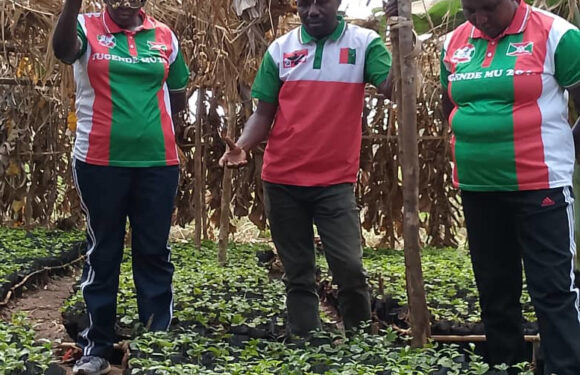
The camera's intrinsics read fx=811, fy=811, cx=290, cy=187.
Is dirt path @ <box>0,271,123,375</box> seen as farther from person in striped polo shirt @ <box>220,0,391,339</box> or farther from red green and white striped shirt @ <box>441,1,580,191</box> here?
red green and white striped shirt @ <box>441,1,580,191</box>

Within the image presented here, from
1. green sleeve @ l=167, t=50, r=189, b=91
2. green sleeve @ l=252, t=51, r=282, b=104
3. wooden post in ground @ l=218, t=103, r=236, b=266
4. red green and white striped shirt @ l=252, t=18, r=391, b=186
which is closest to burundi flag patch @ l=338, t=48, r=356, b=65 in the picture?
red green and white striped shirt @ l=252, t=18, r=391, b=186

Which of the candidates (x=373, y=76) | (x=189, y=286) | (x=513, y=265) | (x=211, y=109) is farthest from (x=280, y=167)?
(x=211, y=109)

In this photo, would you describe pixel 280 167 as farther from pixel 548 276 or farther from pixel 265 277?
pixel 265 277

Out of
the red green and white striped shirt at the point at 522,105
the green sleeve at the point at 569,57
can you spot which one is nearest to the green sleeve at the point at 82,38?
the red green and white striped shirt at the point at 522,105

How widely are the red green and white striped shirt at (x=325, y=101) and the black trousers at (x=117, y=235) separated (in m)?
0.61

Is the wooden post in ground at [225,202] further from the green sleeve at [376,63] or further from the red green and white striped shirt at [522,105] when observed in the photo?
the red green and white striped shirt at [522,105]

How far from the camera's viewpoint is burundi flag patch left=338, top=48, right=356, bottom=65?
12.2 ft

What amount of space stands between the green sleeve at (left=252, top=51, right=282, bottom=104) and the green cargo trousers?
417 millimetres

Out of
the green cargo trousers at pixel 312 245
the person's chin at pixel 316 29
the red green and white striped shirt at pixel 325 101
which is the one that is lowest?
the green cargo trousers at pixel 312 245

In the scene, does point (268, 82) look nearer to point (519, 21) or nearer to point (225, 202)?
point (519, 21)

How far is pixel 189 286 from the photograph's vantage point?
532cm

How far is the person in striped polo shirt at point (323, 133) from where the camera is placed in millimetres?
3713

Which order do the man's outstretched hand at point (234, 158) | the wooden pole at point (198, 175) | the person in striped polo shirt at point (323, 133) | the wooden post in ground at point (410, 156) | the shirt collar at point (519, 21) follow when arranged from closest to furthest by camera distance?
the shirt collar at point (519, 21), the wooden post in ground at point (410, 156), the man's outstretched hand at point (234, 158), the person in striped polo shirt at point (323, 133), the wooden pole at point (198, 175)

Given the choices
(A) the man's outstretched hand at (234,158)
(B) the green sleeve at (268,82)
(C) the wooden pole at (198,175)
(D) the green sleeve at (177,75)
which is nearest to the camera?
(A) the man's outstretched hand at (234,158)
